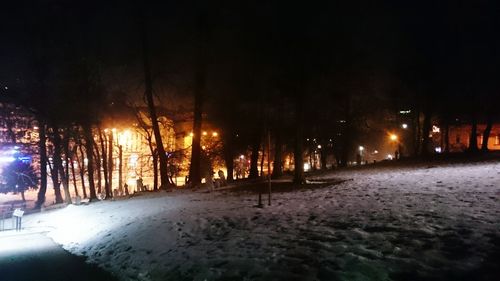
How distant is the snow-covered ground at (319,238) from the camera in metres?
7.72

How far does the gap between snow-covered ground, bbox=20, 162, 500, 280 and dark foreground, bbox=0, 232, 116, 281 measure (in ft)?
1.39

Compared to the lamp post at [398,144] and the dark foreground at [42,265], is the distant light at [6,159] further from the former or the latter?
the lamp post at [398,144]

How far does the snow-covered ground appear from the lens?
772 centimetres

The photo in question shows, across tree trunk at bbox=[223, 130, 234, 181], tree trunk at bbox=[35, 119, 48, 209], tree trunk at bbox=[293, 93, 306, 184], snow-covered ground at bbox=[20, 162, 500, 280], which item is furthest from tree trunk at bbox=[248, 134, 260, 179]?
snow-covered ground at bbox=[20, 162, 500, 280]

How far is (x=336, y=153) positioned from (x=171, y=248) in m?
44.0

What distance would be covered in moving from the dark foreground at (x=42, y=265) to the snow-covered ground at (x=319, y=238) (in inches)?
16.6

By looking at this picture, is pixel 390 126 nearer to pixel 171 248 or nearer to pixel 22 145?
pixel 22 145

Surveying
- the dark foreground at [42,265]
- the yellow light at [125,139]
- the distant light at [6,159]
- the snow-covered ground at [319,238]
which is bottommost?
the dark foreground at [42,265]

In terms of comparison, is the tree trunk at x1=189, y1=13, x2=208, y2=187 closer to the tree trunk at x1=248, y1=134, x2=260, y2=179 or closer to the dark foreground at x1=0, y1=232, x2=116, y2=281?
the tree trunk at x1=248, y1=134, x2=260, y2=179

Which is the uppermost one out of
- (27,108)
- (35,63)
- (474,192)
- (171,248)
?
(35,63)

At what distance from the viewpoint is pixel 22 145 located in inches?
1443

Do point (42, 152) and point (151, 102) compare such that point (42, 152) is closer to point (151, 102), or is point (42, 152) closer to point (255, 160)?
point (151, 102)

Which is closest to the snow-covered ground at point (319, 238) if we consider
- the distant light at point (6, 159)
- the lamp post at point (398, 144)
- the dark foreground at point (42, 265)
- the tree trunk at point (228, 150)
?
the dark foreground at point (42, 265)

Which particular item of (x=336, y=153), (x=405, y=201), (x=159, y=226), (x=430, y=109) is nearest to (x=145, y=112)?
(x=336, y=153)
